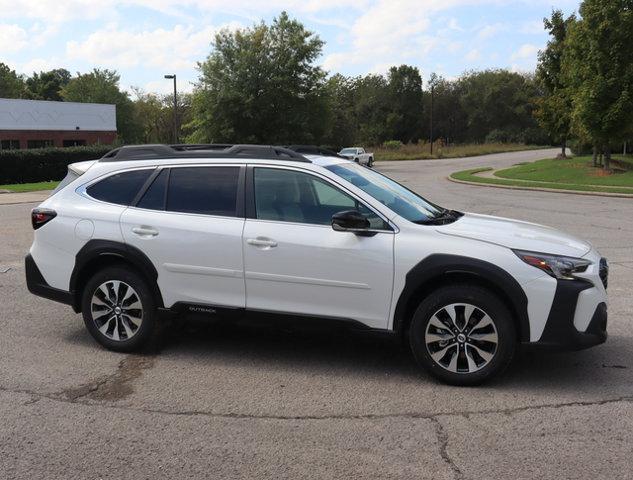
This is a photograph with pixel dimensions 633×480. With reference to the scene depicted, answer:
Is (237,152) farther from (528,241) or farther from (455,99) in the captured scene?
(455,99)

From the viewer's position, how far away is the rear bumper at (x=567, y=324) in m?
4.43

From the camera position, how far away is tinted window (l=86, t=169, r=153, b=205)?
559 cm

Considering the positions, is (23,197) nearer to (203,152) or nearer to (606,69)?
(203,152)

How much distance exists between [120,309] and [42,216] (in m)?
1.15

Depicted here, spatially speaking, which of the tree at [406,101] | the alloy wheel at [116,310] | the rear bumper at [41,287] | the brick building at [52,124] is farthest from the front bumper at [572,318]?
the tree at [406,101]

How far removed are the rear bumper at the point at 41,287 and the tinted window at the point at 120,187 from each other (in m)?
0.86

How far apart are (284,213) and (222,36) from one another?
1486 inches

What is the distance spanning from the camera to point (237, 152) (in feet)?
18.1

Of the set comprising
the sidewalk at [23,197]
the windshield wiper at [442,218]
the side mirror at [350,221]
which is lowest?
the sidewalk at [23,197]

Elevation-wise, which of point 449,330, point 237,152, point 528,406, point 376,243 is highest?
point 237,152

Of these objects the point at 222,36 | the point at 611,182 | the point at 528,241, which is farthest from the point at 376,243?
the point at 222,36

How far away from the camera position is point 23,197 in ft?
75.9

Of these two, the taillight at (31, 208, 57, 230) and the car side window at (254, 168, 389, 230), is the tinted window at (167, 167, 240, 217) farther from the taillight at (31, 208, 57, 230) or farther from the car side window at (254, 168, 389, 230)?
the taillight at (31, 208, 57, 230)

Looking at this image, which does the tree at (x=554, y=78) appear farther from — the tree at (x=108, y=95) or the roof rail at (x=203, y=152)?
the tree at (x=108, y=95)
